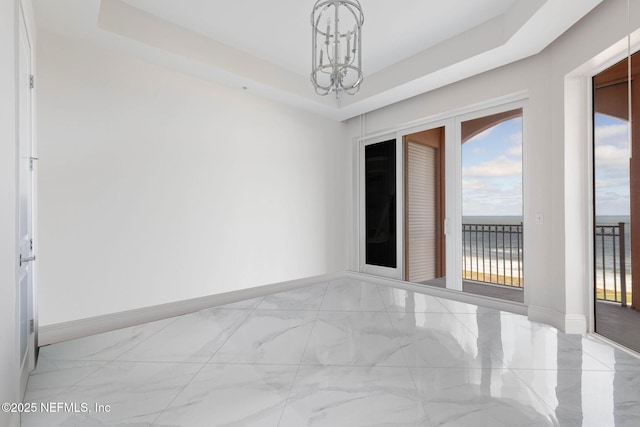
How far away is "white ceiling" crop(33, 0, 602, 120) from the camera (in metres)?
2.51

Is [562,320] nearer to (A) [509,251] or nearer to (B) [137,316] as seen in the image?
(A) [509,251]

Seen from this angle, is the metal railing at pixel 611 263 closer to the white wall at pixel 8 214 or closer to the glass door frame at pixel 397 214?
the glass door frame at pixel 397 214

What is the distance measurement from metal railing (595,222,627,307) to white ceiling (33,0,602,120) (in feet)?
5.72

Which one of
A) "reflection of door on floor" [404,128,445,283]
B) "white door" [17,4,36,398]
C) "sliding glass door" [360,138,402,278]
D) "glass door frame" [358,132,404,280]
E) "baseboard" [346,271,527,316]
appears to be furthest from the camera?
"sliding glass door" [360,138,402,278]

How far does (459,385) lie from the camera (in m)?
1.90

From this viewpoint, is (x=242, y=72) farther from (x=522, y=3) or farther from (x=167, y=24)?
(x=522, y=3)

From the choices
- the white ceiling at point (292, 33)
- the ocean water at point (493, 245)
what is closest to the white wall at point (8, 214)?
the white ceiling at point (292, 33)

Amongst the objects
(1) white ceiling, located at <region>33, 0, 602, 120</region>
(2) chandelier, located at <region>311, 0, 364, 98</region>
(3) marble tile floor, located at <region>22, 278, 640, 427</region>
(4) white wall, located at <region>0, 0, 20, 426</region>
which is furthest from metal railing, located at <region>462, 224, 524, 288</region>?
(4) white wall, located at <region>0, 0, 20, 426</region>

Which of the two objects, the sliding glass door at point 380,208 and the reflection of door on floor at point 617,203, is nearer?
the reflection of door on floor at point 617,203

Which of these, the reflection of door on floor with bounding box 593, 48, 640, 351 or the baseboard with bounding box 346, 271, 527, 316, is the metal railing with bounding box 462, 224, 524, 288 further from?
the reflection of door on floor with bounding box 593, 48, 640, 351

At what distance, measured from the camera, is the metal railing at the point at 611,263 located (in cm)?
243

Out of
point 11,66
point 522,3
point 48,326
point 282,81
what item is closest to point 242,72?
point 282,81

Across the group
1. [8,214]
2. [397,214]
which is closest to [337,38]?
[8,214]

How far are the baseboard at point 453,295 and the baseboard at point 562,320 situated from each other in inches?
8.3
